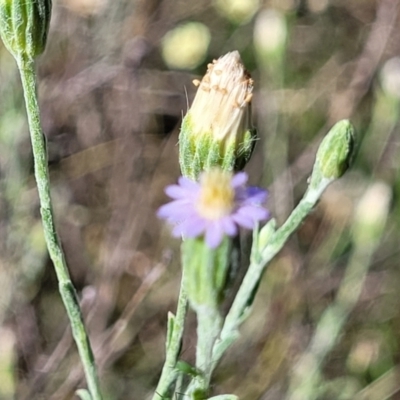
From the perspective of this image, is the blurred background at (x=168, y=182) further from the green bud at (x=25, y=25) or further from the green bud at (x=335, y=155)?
the green bud at (x=25, y=25)

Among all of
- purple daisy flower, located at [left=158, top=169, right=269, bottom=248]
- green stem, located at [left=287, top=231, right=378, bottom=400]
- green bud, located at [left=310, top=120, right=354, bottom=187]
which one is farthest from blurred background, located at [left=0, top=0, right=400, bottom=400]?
purple daisy flower, located at [left=158, top=169, right=269, bottom=248]

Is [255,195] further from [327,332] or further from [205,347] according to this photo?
[327,332]

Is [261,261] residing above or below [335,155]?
below

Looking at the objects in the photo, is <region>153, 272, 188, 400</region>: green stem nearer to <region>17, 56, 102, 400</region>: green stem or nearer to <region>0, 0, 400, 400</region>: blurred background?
<region>17, 56, 102, 400</region>: green stem

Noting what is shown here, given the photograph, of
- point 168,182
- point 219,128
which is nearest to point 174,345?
point 219,128

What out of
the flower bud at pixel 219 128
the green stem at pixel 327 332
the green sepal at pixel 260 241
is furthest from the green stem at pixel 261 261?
the green stem at pixel 327 332

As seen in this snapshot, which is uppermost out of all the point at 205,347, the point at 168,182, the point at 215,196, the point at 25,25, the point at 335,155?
the point at 168,182
